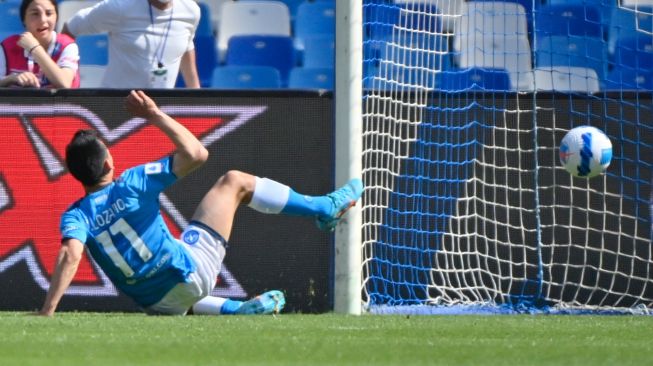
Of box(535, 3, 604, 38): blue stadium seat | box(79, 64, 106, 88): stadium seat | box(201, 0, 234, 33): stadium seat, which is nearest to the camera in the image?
box(535, 3, 604, 38): blue stadium seat

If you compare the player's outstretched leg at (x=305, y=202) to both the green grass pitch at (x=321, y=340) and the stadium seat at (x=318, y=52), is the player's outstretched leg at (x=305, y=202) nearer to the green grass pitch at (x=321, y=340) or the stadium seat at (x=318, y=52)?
the green grass pitch at (x=321, y=340)

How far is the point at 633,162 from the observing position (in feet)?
29.0

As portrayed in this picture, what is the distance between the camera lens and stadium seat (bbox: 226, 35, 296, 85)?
11805mm

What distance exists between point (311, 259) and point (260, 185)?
1018 mm

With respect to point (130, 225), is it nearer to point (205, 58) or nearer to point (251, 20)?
point (205, 58)

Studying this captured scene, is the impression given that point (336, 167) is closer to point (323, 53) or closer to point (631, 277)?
point (631, 277)

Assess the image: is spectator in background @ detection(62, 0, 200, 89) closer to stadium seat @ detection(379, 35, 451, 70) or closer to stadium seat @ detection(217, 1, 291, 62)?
stadium seat @ detection(379, 35, 451, 70)

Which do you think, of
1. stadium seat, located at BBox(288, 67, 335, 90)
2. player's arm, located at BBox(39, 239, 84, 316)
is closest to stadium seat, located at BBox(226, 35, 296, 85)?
stadium seat, located at BBox(288, 67, 335, 90)

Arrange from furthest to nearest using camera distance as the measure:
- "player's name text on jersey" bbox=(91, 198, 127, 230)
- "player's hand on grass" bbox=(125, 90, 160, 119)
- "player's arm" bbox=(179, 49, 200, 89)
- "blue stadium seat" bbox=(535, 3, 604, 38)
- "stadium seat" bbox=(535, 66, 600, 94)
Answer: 1. "blue stadium seat" bbox=(535, 3, 604, 38)
2. "stadium seat" bbox=(535, 66, 600, 94)
3. "player's arm" bbox=(179, 49, 200, 89)
4. "player's name text on jersey" bbox=(91, 198, 127, 230)
5. "player's hand on grass" bbox=(125, 90, 160, 119)

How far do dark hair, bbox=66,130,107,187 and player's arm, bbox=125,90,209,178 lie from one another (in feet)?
0.94

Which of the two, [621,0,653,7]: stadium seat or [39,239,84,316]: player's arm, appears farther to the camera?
[621,0,653,7]: stadium seat

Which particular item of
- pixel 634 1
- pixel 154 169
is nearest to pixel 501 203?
pixel 154 169

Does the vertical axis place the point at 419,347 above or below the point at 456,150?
below

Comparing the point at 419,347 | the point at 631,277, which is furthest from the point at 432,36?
the point at 419,347
